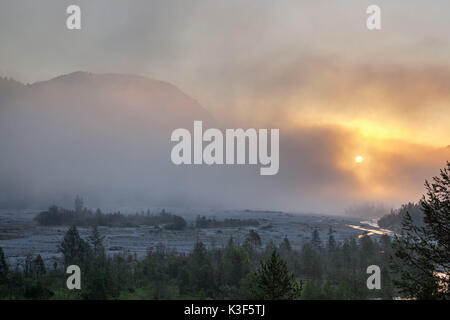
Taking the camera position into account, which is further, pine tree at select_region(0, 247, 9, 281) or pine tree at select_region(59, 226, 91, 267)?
pine tree at select_region(59, 226, 91, 267)

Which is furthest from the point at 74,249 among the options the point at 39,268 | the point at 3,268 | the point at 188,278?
the point at 188,278

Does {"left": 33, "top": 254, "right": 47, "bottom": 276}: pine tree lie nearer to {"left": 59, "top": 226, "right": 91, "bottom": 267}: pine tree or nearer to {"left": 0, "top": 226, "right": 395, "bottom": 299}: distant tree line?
{"left": 0, "top": 226, "right": 395, "bottom": 299}: distant tree line

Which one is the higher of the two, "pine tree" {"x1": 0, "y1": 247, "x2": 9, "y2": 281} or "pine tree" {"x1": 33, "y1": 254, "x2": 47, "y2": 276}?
"pine tree" {"x1": 0, "y1": 247, "x2": 9, "y2": 281}

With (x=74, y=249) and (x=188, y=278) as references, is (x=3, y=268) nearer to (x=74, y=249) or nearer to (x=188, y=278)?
(x=74, y=249)

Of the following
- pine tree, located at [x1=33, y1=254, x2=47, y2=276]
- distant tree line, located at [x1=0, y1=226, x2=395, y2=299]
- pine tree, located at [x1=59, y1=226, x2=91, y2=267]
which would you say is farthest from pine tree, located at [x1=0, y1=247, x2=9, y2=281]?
pine tree, located at [x1=59, y1=226, x2=91, y2=267]

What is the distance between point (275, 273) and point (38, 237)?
7327 inches

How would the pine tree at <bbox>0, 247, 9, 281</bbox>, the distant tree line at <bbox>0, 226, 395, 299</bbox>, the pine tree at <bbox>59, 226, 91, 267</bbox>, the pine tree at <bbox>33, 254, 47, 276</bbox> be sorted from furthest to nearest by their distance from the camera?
the pine tree at <bbox>59, 226, 91, 267</bbox>, the pine tree at <bbox>33, 254, 47, 276</bbox>, the pine tree at <bbox>0, 247, 9, 281</bbox>, the distant tree line at <bbox>0, 226, 395, 299</bbox>

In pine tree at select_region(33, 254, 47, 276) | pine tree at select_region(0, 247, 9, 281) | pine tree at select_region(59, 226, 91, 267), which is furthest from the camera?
pine tree at select_region(59, 226, 91, 267)

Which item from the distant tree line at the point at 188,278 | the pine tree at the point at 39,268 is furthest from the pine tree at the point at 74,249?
the pine tree at the point at 39,268

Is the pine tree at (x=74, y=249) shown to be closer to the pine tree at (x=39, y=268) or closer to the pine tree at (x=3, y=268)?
the pine tree at (x=39, y=268)
